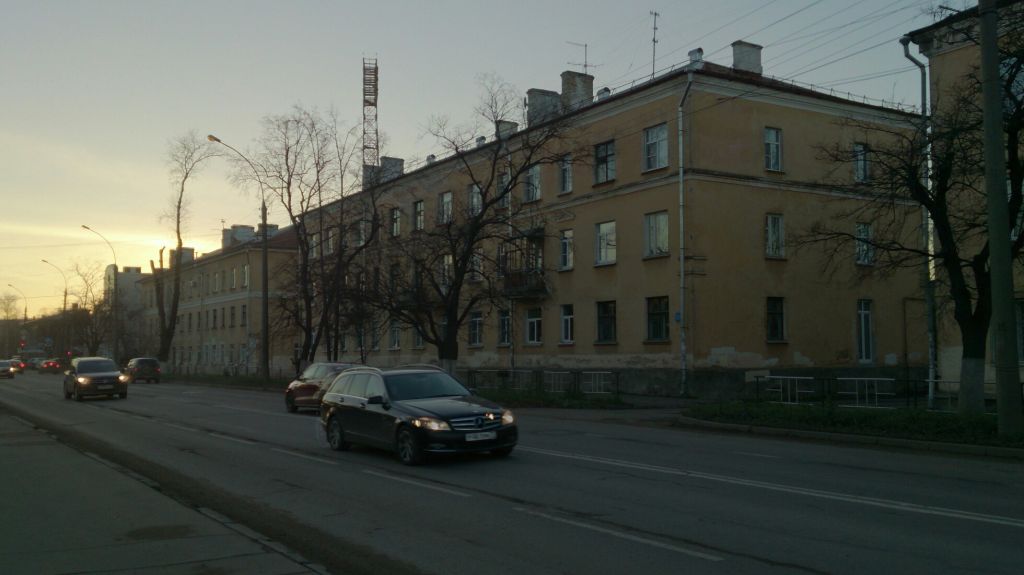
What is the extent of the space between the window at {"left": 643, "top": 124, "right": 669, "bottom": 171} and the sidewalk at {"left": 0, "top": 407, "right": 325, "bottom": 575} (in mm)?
24622

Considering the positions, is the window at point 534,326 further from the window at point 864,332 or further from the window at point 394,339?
the window at point 864,332

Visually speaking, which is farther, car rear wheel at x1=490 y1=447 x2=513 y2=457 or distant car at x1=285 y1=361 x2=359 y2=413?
distant car at x1=285 y1=361 x2=359 y2=413

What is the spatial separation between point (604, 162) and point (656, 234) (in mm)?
4356

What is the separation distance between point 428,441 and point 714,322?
2105 centimetres

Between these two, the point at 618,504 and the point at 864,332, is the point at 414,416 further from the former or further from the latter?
the point at 864,332

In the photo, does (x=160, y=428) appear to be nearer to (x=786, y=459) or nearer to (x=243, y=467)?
(x=243, y=467)

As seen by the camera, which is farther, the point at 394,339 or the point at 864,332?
the point at 394,339

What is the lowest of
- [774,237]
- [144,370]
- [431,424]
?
[144,370]

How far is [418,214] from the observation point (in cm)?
4872

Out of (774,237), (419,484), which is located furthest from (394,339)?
(419,484)

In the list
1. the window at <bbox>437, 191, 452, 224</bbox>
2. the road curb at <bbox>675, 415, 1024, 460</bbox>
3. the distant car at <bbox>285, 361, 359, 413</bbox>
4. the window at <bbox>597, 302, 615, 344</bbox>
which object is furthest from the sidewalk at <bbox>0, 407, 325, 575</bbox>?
the window at <bbox>437, 191, 452, 224</bbox>

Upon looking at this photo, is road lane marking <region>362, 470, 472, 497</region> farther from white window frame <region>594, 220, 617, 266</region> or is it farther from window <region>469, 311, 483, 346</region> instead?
A: window <region>469, 311, 483, 346</region>

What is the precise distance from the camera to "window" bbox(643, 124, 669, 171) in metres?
32.8

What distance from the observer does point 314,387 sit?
25719 millimetres
